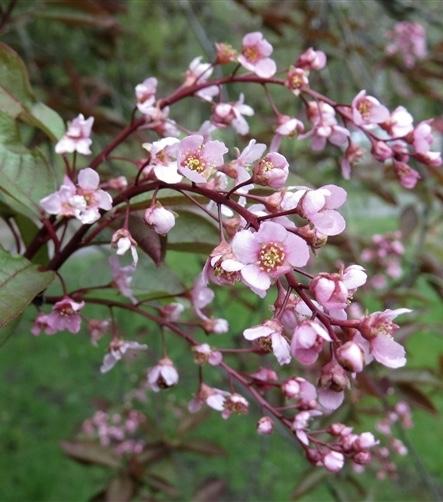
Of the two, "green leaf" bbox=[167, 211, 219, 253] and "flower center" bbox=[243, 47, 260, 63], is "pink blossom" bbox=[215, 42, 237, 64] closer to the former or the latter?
"flower center" bbox=[243, 47, 260, 63]

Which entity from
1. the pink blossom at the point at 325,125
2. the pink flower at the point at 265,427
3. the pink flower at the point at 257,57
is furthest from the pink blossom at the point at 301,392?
the pink flower at the point at 257,57

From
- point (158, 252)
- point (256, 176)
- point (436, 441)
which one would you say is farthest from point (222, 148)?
point (436, 441)

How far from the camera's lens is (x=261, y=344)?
84 centimetres

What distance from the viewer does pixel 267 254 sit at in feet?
2.56

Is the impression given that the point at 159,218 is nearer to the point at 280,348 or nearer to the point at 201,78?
the point at 280,348

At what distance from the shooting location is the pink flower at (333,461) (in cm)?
98

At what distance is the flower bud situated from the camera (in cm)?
76

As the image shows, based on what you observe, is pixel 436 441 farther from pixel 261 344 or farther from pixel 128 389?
pixel 261 344

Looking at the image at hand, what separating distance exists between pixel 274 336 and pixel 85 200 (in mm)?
307

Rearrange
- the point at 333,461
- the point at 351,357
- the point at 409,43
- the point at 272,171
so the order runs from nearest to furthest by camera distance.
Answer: the point at 351,357 < the point at 272,171 < the point at 333,461 < the point at 409,43

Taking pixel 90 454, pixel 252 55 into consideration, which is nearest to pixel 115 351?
pixel 252 55

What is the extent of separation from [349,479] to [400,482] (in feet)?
8.27

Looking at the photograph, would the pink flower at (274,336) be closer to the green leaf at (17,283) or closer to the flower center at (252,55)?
the green leaf at (17,283)

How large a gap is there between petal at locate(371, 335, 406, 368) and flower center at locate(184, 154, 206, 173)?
0.28m
